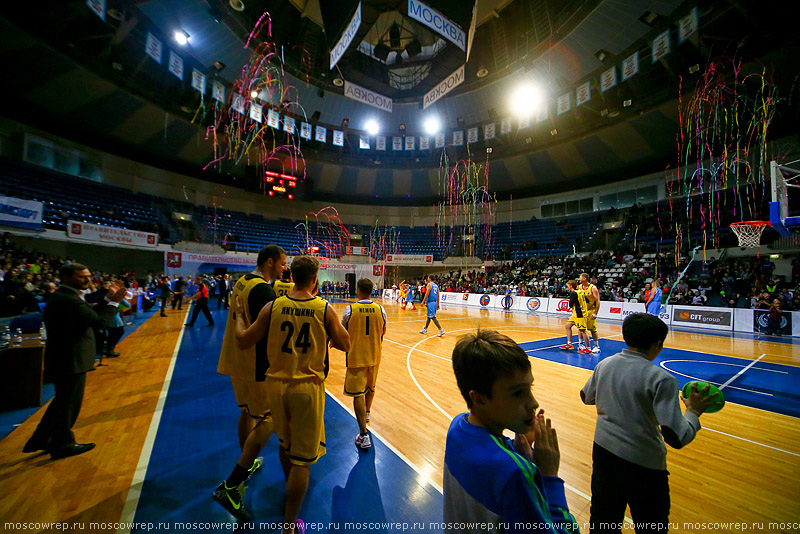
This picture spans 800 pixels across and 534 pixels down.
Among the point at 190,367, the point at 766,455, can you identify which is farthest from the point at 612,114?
the point at 190,367

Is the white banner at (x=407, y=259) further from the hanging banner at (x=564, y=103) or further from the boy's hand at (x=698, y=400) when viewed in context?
the boy's hand at (x=698, y=400)

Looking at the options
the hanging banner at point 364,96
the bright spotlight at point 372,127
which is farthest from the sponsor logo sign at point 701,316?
the bright spotlight at point 372,127

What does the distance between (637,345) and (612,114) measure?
2415 cm

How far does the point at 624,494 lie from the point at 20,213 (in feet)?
67.8

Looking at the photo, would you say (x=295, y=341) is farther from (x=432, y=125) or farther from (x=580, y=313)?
(x=432, y=125)

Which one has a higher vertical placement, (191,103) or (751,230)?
(191,103)

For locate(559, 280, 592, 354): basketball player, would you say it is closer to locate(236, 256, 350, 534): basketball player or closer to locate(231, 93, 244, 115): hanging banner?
locate(236, 256, 350, 534): basketball player

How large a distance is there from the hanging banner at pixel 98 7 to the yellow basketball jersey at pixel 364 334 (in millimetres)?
19101

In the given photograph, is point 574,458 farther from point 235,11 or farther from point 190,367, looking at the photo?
point 235,11

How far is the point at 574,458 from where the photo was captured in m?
3.31

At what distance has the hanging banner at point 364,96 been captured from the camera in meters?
19.9

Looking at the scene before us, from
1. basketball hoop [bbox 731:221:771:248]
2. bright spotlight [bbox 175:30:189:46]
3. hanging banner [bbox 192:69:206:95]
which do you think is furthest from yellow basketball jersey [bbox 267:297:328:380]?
bright spotlight [bbox 175:30:189:46]

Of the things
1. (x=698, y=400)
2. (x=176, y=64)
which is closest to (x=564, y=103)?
(x=176, y=64)

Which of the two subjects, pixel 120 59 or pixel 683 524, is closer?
pixel 683 524
